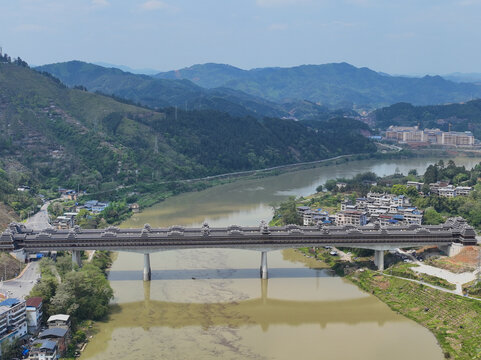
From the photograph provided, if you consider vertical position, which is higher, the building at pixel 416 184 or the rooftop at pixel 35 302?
the building at pixel 416 184

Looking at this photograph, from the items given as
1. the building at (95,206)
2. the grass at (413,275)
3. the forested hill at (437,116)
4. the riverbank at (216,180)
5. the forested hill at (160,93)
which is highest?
the forested hill at (160,93)

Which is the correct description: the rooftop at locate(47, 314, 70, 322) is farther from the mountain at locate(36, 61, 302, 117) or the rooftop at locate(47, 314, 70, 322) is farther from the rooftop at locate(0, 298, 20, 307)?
the mountain at locate(36, 61, 302, 117)

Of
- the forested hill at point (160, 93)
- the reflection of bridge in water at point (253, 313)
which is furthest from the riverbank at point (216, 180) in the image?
the forested hill at point (160, 93)

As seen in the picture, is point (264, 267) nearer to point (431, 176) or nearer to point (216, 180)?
point (431, 176)

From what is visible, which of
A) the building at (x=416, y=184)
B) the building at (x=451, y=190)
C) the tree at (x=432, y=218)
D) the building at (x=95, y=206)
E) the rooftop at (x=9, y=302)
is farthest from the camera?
the building at (x=416, y=184)

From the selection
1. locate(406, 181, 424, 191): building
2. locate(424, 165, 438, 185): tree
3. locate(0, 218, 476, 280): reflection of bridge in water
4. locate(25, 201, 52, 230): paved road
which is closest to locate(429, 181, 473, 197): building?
locate(406, 181, 424, 191): building

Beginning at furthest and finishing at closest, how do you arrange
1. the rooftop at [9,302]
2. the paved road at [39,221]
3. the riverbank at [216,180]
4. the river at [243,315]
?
the riverbank at [216,180] → the paved road at [39,221] → the river at [243,315] → the rooftop at [9,302]

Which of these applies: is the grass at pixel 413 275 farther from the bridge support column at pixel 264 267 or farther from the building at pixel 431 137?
the building at pixel 431 137
